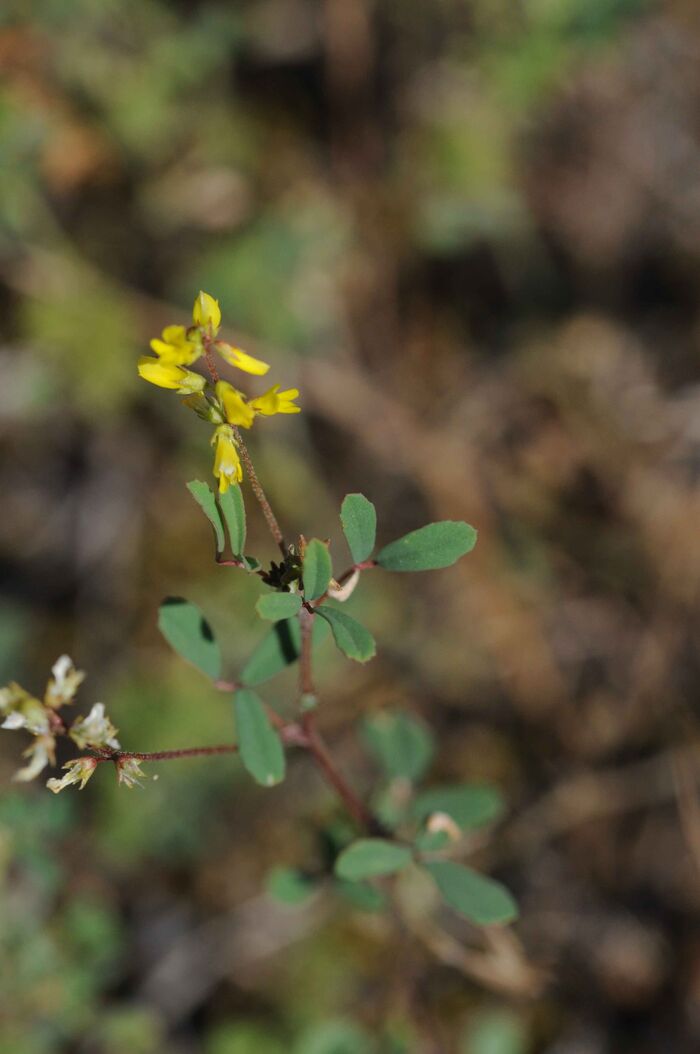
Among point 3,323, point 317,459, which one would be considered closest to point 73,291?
point 3,323

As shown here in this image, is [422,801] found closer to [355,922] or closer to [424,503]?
[355,922]

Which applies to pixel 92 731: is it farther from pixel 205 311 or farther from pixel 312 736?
pixel 205 311

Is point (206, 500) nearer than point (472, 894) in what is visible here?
Yes

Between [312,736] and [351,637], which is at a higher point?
[351,637]

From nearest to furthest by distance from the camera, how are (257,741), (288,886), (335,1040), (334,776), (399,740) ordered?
1. (257,741)
2. (334,776)
3. (288,886)
4. (399,740)
5. (335,1040)

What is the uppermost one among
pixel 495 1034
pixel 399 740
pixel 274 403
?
pixel 274 403

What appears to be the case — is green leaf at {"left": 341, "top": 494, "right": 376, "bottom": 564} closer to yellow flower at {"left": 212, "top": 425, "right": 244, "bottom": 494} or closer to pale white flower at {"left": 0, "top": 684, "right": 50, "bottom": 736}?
yellow flower at {"left": 212, "top": 425, "right": 244, "bottom": 494}

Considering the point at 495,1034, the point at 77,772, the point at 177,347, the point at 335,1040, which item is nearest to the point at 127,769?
the point at 77,772
